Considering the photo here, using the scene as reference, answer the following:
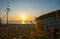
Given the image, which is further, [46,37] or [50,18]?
[50,18]

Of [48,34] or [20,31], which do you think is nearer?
[48,34]

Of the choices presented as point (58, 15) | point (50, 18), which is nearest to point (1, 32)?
point (50, 18)

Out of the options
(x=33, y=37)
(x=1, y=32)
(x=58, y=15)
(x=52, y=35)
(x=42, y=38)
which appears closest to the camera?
(x=52, y=35)

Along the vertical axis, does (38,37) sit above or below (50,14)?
below

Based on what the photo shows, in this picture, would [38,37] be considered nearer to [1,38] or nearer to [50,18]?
[50,18]

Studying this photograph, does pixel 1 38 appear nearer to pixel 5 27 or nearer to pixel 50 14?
pixel 5 27

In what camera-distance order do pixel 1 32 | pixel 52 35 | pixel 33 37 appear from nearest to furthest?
pixel 52 35 → pixel 33 37 → pixel 1 32

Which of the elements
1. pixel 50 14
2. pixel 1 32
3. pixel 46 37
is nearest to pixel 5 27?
pixel 1 32

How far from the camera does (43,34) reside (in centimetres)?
603

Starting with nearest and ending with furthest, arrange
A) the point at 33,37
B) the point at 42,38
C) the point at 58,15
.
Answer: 1. the point at 42,38
2. the point at 33,37
3. the point at 58,15

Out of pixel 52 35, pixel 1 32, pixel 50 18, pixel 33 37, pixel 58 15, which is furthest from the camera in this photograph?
pixel 1 32

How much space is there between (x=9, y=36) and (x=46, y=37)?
10.3 feet

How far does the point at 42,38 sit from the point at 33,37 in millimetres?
525

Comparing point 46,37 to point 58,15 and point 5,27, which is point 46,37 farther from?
point 5,27
